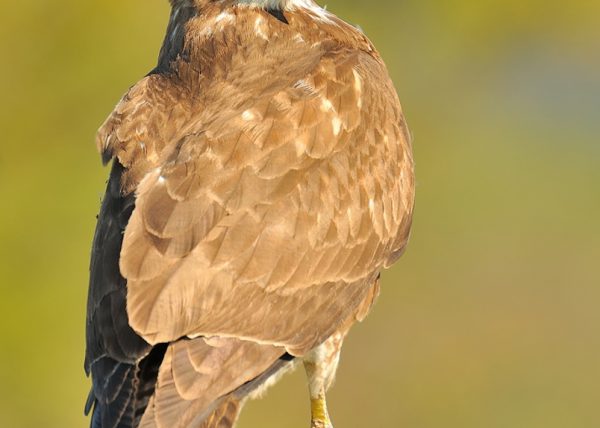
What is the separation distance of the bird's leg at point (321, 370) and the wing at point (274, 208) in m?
0.21

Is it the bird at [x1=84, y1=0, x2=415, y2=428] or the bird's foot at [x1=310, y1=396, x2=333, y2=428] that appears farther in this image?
the bird's foot at [x1=310, y1=396, x2=333, y2=428]

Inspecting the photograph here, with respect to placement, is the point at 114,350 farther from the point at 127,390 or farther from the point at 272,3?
the point at 272,3

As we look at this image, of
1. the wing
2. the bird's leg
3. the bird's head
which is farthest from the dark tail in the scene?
the bird's head

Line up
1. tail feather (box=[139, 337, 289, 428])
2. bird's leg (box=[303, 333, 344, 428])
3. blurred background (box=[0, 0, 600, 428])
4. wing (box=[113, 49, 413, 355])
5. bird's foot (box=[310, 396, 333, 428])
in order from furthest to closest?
1. blurred background (box=[0, 0, 600, 428])
2. bird's foot (box=[310, 396, 333, 428])
3. bird's leg (box=[303, 333, 344, 428])
4. wing (box=[113, 49, 413, 355])
5. tail feather (box=[139, 337, 289, 428])

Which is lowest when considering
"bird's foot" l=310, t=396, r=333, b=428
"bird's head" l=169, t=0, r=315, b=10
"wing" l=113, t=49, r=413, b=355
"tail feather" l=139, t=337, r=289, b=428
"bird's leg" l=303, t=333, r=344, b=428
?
"bird's foot" l=310, t=396, r=333, b=428

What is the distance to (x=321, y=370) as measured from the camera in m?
7.76

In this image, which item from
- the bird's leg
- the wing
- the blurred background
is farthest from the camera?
the blurred background

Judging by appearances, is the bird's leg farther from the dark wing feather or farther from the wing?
the dark wing feather

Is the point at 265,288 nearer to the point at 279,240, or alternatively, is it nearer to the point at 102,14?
the point at 279,240

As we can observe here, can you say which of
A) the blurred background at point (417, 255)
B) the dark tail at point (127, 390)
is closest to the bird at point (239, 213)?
the dark tail at point (127, 390)

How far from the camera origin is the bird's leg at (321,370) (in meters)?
7.66

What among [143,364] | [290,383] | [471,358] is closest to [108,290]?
[143,364]

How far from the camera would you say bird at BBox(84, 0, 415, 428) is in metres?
6.59

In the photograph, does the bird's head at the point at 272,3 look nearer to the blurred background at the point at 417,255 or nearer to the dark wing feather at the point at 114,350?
the dark wing feather at the point at 114,350
